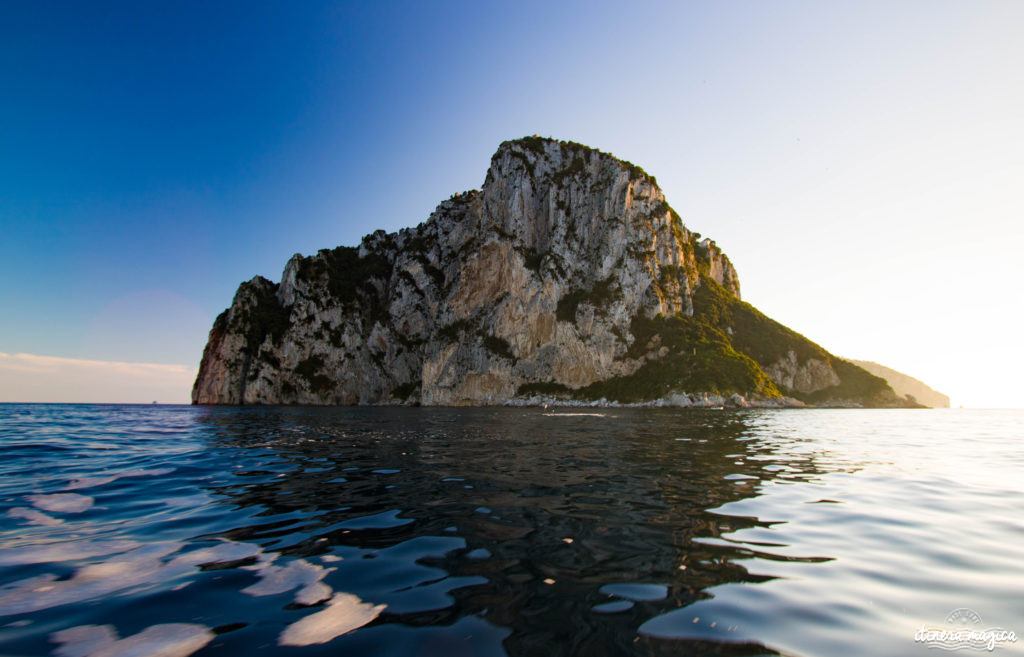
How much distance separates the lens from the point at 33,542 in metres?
5.91

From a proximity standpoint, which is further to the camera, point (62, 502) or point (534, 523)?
point (62, 502)

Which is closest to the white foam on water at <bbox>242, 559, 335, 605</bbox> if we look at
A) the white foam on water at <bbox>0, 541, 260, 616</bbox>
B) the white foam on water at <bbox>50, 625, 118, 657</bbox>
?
the white foam on water at <bbox>0, 541, 260, 616</bbox>

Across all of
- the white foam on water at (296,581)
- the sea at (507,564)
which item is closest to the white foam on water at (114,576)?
the sea at (507,564)

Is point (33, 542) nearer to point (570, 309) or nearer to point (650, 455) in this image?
point (650, 455)

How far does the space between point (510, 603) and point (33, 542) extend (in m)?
7.07

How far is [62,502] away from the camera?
27.2ft

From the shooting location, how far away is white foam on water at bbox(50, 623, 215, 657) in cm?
310

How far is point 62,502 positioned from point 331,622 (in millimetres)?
8755

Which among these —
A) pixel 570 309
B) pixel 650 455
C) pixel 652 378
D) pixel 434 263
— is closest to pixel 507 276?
pixel 570 309

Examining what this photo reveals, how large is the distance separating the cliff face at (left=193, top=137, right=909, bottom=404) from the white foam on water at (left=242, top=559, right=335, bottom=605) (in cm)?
10829

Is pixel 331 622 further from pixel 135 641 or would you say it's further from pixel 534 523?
pixel 534 523

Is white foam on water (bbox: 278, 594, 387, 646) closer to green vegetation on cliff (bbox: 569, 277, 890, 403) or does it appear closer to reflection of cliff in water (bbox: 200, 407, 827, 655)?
reflection of cliff in water (bbox: 200, 407, 827, 655)

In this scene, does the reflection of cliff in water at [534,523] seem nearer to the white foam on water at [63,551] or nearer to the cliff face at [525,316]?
the white foam on water at [63,551]

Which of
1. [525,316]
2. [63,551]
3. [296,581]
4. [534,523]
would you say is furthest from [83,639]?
[525,316]
